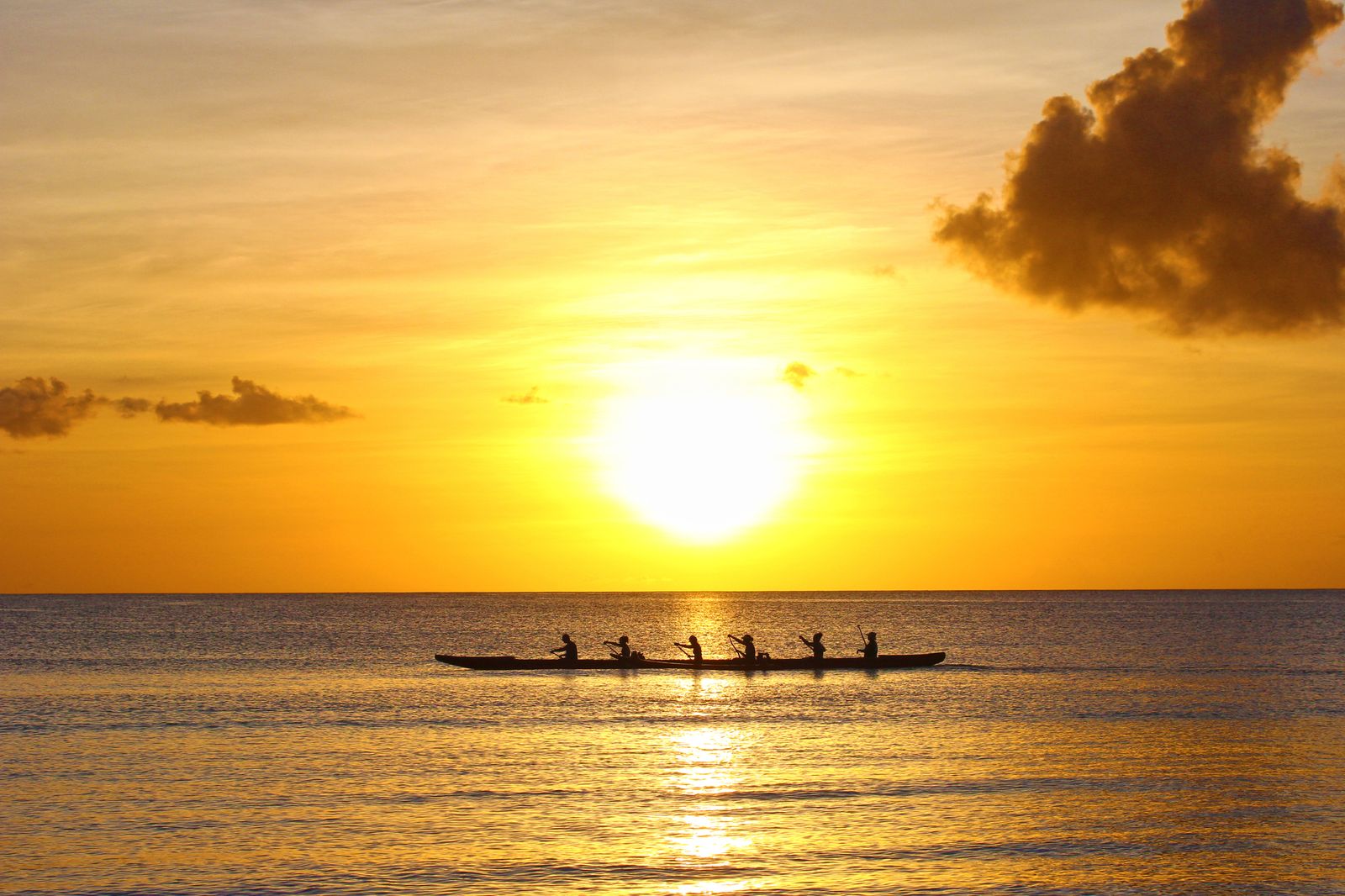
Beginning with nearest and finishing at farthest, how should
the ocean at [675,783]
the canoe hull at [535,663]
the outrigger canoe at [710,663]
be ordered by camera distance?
the ocean at [675,783] → the outrigger canoe at [710,663] → the canoe hull at [535,663]

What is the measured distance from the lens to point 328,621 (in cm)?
19288

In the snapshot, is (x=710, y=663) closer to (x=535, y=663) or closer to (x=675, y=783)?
(x=535, y=663)

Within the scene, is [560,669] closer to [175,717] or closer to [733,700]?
[733,700]

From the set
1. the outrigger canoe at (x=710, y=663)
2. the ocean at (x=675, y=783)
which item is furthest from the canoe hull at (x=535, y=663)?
the ocean at (x=675, y=783)

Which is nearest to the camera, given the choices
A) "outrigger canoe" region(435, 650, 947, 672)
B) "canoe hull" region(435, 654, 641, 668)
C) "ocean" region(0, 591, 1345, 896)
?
"ocean" region(0, 591, 1345, 896)

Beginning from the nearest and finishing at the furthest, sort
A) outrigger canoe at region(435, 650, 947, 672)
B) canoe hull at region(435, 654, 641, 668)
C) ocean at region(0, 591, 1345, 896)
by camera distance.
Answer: ocean at region(0, 591, 1345, 896)
outrigger canoe at region(435, 650, 947, 672)
canoe hull at region(435, 654, 641, 668)

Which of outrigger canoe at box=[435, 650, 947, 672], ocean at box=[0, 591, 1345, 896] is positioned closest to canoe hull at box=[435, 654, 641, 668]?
outrigger canoe at box=[435, 650, 947, 672]

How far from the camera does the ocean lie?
27.2 meters

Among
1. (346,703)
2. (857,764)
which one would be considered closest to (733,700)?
(346,703)

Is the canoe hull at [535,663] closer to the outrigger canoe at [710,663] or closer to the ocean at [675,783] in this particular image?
the outrigger canoe at [710,663]

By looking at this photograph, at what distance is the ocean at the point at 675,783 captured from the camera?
27.2 m

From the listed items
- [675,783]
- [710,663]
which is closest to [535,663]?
[710,663]

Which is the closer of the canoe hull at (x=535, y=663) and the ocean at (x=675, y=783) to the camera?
the ocean at (x=675, y=783)

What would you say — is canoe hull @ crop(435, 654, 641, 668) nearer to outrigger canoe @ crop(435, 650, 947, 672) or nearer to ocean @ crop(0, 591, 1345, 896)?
outrigger canoe @ crop(435, 650, 947, 672)
